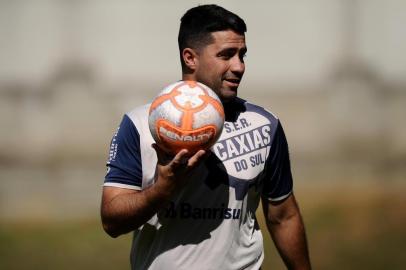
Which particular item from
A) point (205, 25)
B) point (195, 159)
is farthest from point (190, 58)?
point (195, 159)

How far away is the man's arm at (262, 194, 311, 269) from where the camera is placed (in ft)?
12.0

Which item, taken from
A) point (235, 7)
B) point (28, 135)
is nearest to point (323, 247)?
point (235, 7)

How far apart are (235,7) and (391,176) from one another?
2067 mm

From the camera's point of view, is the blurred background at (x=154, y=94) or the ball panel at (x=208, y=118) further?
the blurred background at (x=154, y=94)

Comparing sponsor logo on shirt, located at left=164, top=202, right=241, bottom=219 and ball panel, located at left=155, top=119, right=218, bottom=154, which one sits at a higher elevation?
ball panel, located at left=155, top=119, right=218, bottom=154

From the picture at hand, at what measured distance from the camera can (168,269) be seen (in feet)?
10.9

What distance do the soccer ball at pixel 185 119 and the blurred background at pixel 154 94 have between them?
3.86 metres

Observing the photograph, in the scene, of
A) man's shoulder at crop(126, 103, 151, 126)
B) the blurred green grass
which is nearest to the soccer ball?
man's shoulder at crop(126, 103, 151, 126)

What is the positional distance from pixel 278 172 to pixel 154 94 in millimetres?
3435

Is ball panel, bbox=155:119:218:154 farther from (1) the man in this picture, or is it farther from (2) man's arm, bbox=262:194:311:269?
(2) man's arm, bbox=262:194:311:269

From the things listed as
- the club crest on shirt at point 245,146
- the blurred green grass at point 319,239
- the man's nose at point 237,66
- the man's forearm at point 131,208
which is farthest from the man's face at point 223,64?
the blurred green grass at point 319,239

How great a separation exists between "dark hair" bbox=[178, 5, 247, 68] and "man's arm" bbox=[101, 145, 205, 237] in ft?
2.17

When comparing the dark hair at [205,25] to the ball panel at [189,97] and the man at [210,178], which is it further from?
the ball panel at [189,97]

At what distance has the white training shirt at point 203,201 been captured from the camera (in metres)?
3.27
